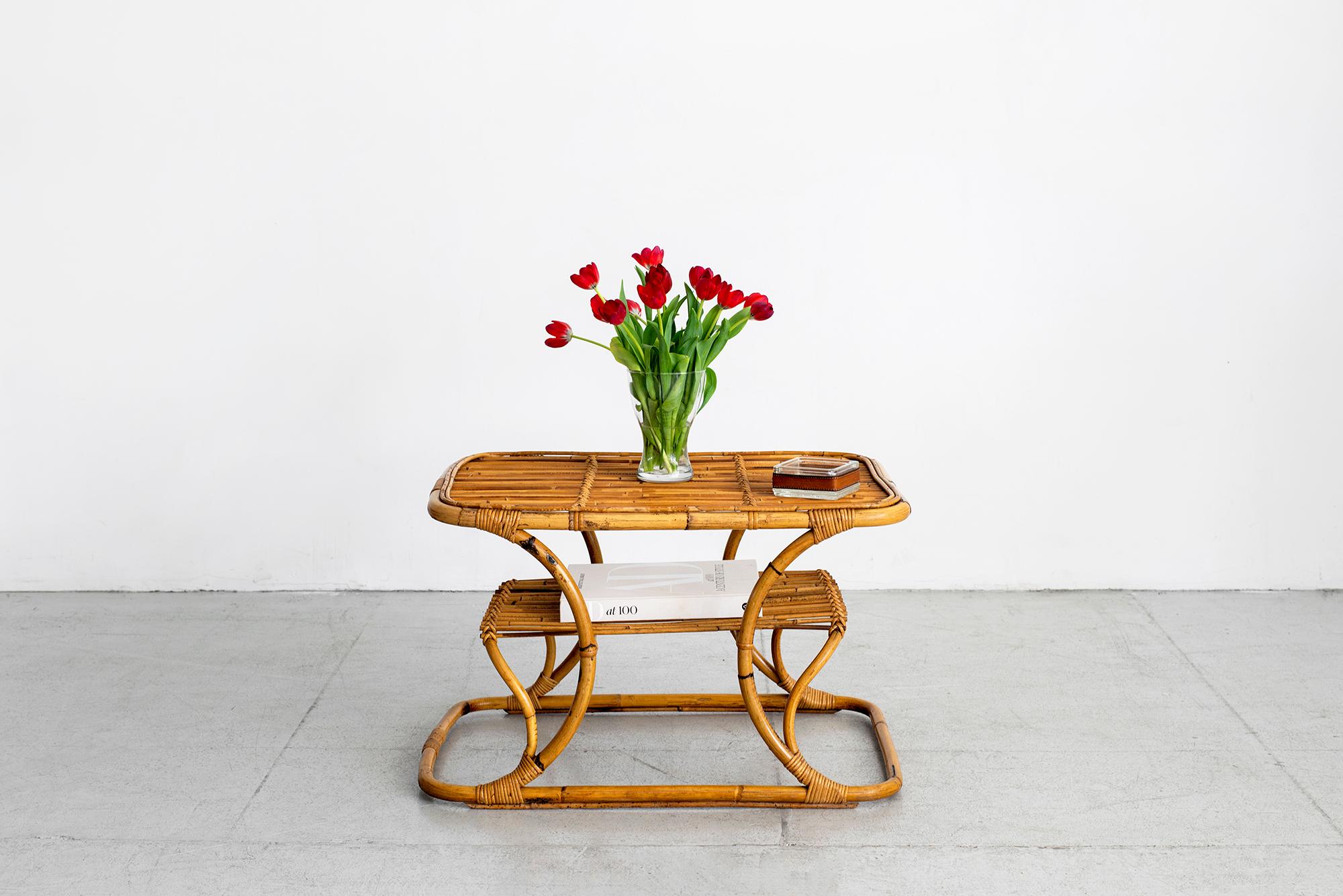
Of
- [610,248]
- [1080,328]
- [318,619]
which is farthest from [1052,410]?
[318,619]

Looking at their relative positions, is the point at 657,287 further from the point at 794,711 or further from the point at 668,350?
the point at 794,711

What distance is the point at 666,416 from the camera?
2602 millimetres

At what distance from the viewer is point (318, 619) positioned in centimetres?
377

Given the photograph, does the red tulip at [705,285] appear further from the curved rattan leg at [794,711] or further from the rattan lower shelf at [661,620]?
the rattan lower shelf at [661,620]

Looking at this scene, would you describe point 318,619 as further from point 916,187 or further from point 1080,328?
point 1080,328

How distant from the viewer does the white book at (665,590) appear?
99.3 inches

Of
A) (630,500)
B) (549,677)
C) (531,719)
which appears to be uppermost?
(630,500)

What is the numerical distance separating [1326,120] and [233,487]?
377 cm

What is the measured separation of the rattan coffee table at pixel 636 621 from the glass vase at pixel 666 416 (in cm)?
5

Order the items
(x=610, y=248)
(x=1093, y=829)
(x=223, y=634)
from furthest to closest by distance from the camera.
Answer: (x=610, y=248) < (x=223, y=634) < (x=1093, y=829)

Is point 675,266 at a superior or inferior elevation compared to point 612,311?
inferior

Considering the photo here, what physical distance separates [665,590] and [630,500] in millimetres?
241

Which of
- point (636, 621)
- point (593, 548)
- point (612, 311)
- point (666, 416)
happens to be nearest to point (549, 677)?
point (593, 548)

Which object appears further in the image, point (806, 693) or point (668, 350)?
point (806, 693)
